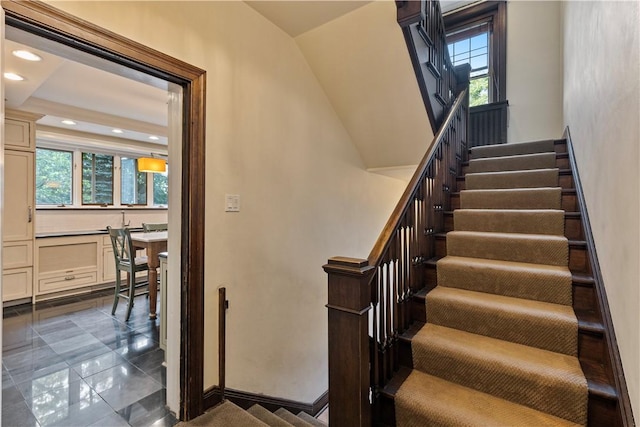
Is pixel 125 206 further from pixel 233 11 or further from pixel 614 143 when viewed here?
pixel 614 143

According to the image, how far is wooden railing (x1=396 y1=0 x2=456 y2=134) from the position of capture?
2.04 meters

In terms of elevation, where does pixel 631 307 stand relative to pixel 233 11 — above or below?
below

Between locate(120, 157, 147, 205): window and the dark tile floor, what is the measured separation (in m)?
2.52

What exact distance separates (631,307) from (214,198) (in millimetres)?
1996

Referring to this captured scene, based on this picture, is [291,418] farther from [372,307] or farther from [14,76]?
[14,76]

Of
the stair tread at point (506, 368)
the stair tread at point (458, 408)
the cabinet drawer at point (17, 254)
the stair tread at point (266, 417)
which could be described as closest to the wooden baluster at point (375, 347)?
the stair tread at point (458, 408)

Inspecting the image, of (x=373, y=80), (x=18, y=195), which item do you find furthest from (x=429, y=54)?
(x=18, y=195)

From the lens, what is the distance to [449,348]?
5.29ft

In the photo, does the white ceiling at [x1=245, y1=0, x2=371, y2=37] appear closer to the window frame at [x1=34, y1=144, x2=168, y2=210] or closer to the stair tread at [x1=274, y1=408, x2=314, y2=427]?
the stair tread at [x1=274, y1=408, x2=314, y2=427]

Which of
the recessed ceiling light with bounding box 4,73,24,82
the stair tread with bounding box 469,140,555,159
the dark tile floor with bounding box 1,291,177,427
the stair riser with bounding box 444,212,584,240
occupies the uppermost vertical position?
the recessed ceiling light with bounding box 4,73,24,82

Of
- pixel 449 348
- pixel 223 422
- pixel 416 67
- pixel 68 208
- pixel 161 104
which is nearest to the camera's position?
pixel 449 348

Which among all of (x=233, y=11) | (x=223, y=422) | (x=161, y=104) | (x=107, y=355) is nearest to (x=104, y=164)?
(x=161, y=104)

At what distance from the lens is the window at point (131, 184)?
19.0 feet

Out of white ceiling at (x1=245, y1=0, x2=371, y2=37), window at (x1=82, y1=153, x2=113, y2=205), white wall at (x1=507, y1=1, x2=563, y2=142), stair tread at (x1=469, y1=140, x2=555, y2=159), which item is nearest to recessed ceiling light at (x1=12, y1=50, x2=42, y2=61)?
white ceiling at (x1=245, y1=0, x2=371, y2=37)
